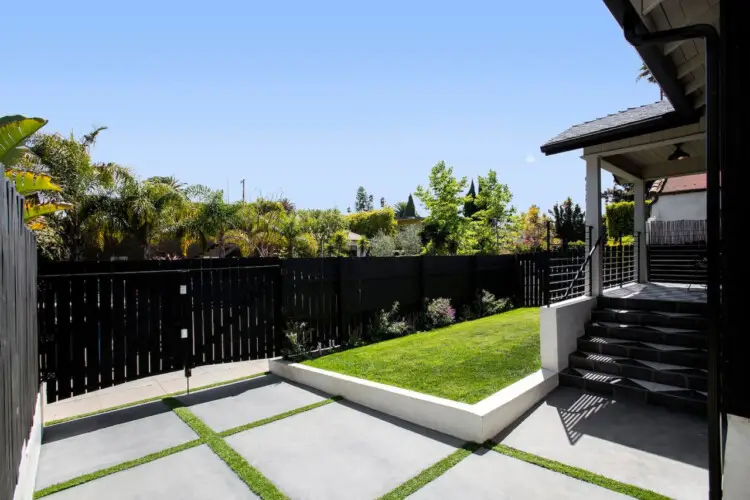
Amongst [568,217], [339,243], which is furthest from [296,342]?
[568,217]

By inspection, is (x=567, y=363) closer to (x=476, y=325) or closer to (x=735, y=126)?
(x=476, y=325)

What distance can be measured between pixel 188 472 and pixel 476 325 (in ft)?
20.1

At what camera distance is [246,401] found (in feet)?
16.3

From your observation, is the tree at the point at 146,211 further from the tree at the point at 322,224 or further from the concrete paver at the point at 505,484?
the concrete paver at the point at 505,484

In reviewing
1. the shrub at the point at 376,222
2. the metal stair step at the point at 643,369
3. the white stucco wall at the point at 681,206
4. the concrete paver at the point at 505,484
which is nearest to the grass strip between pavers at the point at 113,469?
the concrete paver at the point at 505,484

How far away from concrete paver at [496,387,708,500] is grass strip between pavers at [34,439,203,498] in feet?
10.1

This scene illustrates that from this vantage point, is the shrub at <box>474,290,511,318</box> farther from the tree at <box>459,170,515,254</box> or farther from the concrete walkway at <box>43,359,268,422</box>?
the tree at <box>459,170,515,254</box>

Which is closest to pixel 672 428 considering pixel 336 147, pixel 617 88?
pixel 617 88

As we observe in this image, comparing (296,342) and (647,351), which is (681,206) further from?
(296,342)

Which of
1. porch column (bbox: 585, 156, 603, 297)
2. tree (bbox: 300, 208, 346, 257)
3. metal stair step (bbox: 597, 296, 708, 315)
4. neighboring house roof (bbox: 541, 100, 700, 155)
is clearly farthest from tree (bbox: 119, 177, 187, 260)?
metal stair step (bbox: 597, 296, 708, 315)

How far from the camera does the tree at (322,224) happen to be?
2523 centimetres

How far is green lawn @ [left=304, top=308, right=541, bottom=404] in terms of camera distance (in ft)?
14.9

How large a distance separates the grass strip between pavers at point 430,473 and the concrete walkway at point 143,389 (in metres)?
3.75

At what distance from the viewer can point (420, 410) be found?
410cm
